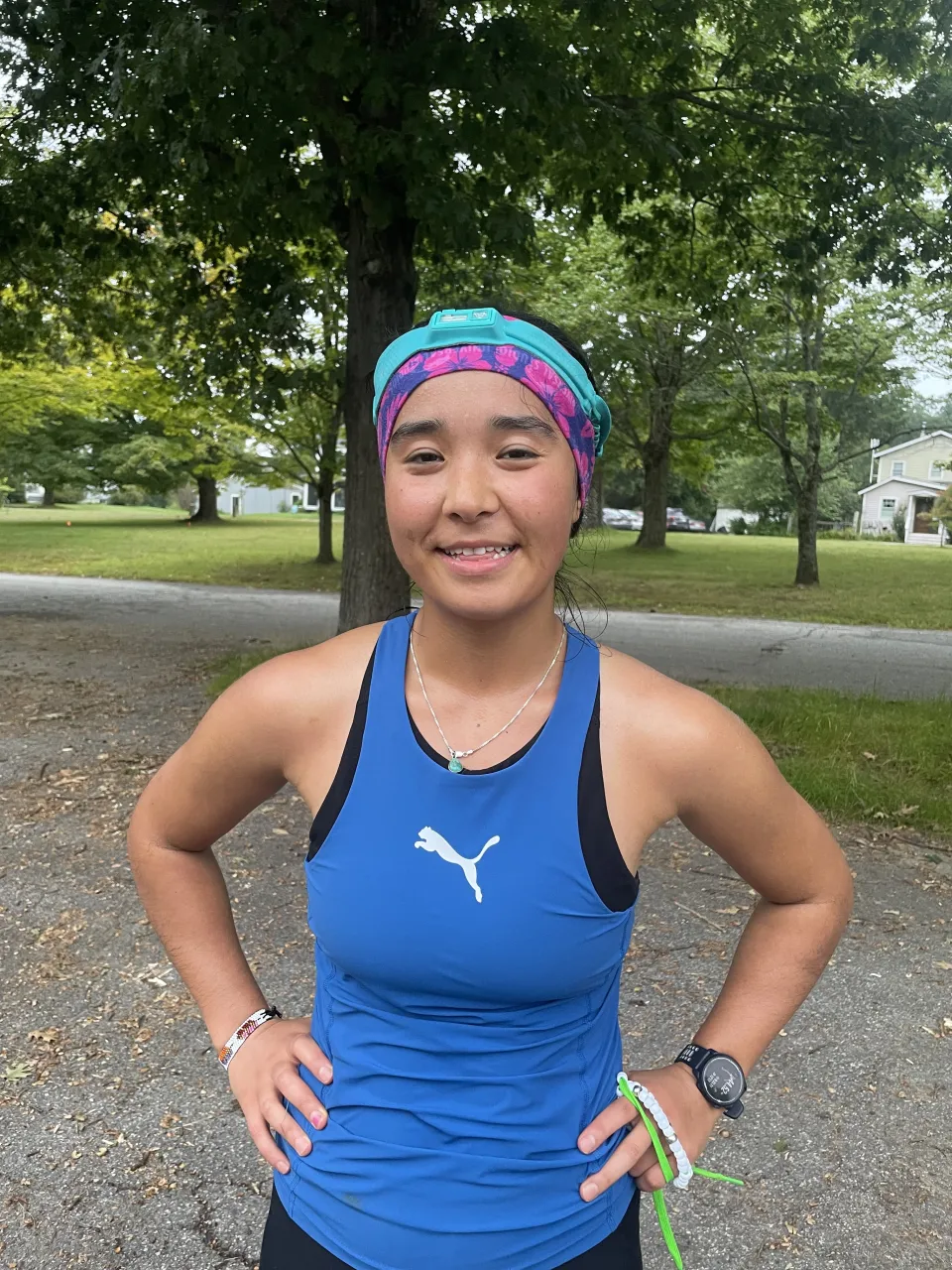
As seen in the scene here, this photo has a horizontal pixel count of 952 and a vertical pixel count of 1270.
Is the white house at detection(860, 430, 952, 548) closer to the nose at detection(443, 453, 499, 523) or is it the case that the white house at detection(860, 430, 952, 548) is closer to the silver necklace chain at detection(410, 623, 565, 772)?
the silver necklace chain at detection(410, 623, 565, 772)

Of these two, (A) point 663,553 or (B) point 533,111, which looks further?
(A) point 663,553

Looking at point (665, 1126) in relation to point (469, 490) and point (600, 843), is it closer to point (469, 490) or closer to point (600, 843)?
point (600, 843)

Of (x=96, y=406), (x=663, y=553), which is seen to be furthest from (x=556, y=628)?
(x=663, y=553)

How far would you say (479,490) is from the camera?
1364 millimetres

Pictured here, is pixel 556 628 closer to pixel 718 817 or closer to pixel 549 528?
pixel 549 528

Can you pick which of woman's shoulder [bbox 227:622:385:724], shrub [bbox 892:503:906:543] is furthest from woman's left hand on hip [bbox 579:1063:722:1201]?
shrub [bbox 892:503:906:543]

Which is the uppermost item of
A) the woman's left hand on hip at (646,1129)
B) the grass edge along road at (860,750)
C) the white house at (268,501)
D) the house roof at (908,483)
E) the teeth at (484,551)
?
the house roof at (908,483)

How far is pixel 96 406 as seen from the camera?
72.6 feet

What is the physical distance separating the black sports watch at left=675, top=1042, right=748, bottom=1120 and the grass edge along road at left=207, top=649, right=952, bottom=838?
169 inches

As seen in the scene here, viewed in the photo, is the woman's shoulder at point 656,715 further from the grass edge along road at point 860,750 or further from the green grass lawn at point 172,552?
the green grass lawn at point 172,552

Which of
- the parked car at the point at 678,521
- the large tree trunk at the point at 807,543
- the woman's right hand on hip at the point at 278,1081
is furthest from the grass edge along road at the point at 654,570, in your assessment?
the parked car at the point at 678,521

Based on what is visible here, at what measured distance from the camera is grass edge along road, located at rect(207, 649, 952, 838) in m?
5.66

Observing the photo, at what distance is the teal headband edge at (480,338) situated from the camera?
1.40 metres

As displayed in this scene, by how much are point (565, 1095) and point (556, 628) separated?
0.65 metres
